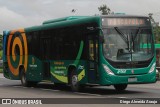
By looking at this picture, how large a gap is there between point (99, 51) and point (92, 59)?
2.44ft

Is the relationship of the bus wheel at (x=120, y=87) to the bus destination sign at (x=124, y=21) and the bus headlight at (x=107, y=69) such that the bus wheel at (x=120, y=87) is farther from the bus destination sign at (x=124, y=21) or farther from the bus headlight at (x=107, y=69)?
→ the bus destination sign at (x=124, y=21)

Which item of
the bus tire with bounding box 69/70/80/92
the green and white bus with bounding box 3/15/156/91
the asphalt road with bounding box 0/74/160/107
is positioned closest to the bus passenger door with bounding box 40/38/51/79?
the green and white bus with bounding box 3/15/156/91

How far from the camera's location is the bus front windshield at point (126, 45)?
61.5ft

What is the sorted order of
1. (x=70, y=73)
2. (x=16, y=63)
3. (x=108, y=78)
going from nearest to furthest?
(x=108, y=78) < (x=70, y=73) < (x=16, y=63)

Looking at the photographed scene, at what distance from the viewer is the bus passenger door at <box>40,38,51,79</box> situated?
23.3 metres

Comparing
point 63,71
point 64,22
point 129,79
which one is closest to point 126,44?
point 129,79

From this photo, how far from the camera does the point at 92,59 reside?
19.4m

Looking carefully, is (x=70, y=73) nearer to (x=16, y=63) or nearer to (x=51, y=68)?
(x=51, y=68)

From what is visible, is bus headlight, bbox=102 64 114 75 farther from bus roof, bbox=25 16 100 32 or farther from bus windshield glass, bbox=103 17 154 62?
bus roof, bbox=25 16 100 32

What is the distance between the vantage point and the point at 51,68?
23.1 m

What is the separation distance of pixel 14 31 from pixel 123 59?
33.0ft

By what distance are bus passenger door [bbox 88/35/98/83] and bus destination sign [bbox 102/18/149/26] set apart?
0.76 metres

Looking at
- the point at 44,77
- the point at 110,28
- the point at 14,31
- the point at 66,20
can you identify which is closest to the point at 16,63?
the point at 14,31

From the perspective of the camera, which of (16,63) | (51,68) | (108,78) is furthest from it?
(16,63)
